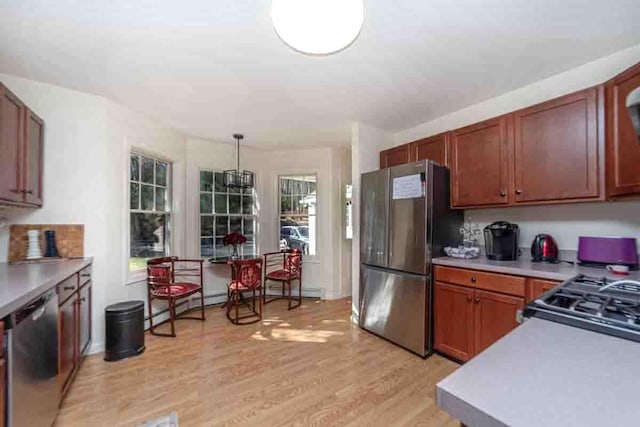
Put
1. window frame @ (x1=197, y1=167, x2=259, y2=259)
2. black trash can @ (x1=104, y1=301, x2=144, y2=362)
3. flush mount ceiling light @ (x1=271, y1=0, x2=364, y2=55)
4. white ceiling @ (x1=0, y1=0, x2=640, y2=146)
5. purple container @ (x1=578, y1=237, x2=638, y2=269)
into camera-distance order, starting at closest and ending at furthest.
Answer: flush mount ceiling light @ (x1=271, y1=0, x2=364, y2=55)
white ceiling @ (x1=0, y1=0, x2=640, y2=146)
purple container @ (x1=578, y1=237, x2=638, y2=269)
black trash can @ (x1=104, y1=301, x2=144, y2=362)
window frame @ (x1=197, y1=167, x2=259, y2=259)

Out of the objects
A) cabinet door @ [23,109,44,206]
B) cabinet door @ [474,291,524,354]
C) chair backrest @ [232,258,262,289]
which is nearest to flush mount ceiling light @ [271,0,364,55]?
cabinet door @ [474,291,524,354]

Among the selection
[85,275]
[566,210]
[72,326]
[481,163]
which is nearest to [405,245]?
[481,163]

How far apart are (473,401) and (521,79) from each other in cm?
277

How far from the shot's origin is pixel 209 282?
13.5 feet

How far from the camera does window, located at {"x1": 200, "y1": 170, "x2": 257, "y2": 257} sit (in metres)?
4.22

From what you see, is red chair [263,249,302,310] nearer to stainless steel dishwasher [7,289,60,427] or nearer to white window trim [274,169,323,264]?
white window trim [274,169,323,264]

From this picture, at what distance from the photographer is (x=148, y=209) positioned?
3.48m

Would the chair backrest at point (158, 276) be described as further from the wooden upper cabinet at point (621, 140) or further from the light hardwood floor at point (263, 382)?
the wooden upper cabinet at point (621, 140)

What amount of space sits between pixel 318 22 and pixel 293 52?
73 centimetres

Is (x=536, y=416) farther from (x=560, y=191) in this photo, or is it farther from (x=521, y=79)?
(x=521, y=79)

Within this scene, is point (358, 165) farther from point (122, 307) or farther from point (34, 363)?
point (34, 363)

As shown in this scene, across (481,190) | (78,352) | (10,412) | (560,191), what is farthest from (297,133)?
(10,412)

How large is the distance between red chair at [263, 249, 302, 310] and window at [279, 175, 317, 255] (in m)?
0.26

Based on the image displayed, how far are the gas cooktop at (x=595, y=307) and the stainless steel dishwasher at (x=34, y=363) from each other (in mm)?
2020
